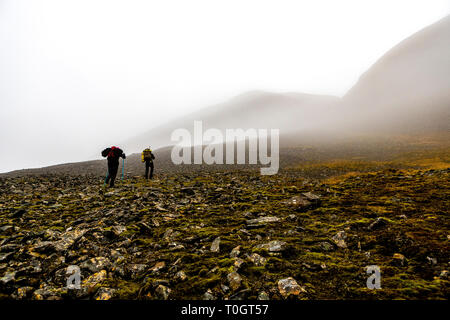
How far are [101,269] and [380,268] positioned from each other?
693cm

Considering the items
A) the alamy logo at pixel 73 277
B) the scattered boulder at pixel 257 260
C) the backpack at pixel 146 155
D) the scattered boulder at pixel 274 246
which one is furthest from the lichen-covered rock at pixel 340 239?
the backpack at pixel 146 155

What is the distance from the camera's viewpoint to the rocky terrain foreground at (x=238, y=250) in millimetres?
4242

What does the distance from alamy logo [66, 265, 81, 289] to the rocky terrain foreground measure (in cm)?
12

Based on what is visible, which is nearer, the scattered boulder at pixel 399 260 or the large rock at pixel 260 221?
the scattered boulder at pixel 399 260

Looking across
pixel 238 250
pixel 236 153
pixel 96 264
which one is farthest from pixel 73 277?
pixel 236 153

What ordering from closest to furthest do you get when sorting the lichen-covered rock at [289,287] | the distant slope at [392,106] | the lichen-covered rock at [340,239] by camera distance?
the lichen-covered rock at [289,287]
the lichen-covered rock at [340,239]
the distant slope at [392,106]

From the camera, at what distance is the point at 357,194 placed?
39.0 feet

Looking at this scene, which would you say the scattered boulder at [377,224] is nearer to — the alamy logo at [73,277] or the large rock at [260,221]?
the large rock at [260,221]

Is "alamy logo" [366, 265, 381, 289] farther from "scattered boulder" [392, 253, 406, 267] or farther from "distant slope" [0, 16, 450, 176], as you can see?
"distant slope" [0, 16, 450, 176]

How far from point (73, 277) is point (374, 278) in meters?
6.93

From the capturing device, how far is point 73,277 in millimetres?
4816

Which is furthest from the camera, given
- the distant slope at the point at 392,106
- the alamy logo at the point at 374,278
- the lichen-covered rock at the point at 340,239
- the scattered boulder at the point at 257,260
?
Result: the distant slope at the point at 392,106

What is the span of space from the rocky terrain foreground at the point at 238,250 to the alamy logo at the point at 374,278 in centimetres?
10
